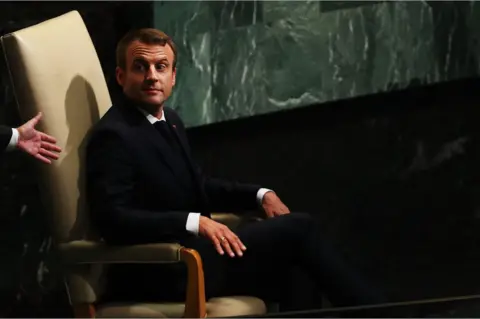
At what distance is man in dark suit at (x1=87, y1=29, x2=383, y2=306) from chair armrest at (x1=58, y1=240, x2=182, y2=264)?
3 cm

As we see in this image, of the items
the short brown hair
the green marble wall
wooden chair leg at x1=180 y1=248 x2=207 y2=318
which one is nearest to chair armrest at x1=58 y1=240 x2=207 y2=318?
wooden chair leg at x1=180 y1=248 x2=207 y2=318

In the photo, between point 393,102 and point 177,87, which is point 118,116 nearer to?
point 177,87

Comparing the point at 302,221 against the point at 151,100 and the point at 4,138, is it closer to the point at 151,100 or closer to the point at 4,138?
the point at 151,100

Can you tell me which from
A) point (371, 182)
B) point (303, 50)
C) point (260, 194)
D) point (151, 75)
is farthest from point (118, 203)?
point (371, 182)

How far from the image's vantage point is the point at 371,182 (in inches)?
121

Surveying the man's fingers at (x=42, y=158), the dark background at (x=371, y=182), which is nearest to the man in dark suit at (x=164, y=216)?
the man's fingers at (x=42, y=158)

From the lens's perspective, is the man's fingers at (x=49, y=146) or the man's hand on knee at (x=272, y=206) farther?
the man's hand on knee at (x=272, y=206)

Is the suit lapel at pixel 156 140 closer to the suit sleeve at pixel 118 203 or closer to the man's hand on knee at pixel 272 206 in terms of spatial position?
the suit sleeve at pixel 118 203

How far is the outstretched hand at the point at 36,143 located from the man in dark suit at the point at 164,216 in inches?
4.0

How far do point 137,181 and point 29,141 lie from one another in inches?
10.5

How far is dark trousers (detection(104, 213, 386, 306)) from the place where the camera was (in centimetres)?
219

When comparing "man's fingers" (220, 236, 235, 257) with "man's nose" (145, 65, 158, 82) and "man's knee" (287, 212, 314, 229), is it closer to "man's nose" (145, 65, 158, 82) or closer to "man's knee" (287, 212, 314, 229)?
"man's knee" (287, 212, 314, 229)

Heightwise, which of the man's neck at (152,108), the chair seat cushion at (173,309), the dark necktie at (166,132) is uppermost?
the man's neck at (152,108)

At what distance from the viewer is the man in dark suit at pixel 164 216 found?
211 cm
